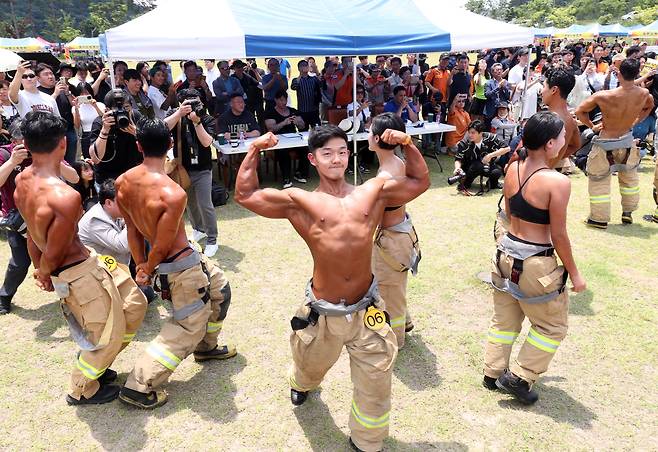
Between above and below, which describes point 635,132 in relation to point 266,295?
above

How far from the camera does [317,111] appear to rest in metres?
10.0

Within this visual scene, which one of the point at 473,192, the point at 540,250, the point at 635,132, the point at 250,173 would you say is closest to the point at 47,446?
the point at 250,173

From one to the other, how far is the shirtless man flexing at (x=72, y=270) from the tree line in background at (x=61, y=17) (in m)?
76.9

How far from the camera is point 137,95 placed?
7195 millimetres

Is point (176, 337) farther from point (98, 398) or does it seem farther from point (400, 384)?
point (400, 384)

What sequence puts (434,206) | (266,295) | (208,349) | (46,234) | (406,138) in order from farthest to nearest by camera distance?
(434,206)
(266,295)
(208,349)
(46,234)
(406,138)

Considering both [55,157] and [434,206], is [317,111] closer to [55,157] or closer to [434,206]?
[434,206]

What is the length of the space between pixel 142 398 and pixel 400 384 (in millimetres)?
1796

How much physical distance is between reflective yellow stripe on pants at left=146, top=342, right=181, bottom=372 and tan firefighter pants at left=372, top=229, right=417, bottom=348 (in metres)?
1.49

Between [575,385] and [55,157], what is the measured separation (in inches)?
152

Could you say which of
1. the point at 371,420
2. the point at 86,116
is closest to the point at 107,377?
the point at 371,420

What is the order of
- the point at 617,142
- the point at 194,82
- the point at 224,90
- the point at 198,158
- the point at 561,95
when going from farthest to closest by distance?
the point at 224,90, the point at 194,82, the point at 617,142, the point at 198,158, the point at 561,95

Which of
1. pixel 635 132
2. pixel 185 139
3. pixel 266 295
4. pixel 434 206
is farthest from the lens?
pixel 635 132

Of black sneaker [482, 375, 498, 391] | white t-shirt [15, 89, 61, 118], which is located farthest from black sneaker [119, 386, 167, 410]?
white t-shirt [15, 89, 61, 118]
